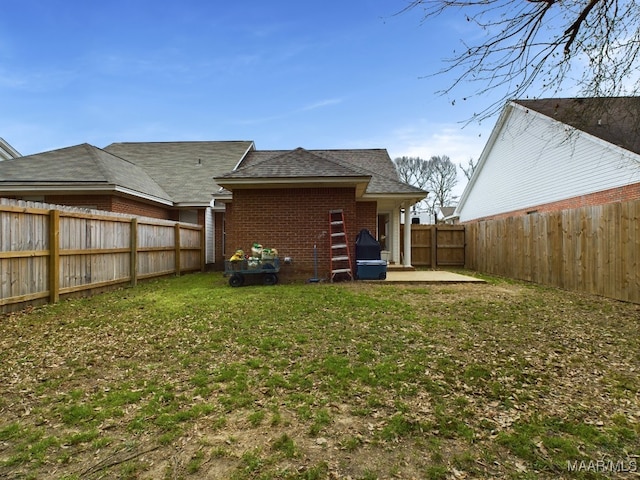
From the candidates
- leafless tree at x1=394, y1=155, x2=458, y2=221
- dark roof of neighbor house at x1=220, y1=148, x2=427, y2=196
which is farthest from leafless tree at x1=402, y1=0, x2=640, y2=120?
leafless tree at x1=394, y1=155, x2=458, y2=221

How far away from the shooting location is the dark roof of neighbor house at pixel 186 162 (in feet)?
51.3

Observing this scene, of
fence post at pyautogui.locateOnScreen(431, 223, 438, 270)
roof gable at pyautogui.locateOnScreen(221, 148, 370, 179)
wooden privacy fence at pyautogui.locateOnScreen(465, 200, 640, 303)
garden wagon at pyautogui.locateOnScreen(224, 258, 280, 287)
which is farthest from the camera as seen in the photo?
fence post at pyautogui.locateOnScreen(431, 223, 438, 270)

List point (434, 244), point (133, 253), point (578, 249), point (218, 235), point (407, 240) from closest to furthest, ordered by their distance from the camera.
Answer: point (578, 249) → point (133, 253) → point (407, 240) → point (218, 235) → point (434, 244)

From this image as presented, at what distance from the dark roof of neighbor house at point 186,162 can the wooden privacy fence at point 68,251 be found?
462cm

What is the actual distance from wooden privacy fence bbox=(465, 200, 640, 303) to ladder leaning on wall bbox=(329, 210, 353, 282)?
560 centimetres

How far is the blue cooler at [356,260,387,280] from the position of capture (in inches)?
396

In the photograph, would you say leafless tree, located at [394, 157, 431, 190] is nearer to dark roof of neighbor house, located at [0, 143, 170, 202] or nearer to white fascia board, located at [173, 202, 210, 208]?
white fascia board, located at [173, 202, 210, 208]

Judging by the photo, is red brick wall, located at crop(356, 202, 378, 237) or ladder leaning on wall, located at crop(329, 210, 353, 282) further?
red brick wall, located at crop(356, 202, 378, 237)

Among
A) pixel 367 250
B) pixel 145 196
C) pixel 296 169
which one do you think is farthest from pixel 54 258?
pixel 367 250

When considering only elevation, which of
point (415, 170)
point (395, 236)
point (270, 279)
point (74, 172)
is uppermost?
point (415, 170)

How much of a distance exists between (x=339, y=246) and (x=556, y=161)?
32.1 ft

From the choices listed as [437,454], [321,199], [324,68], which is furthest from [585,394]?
[324,68]

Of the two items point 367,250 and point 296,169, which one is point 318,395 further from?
point 296,169

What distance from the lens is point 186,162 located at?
17.9 meters
